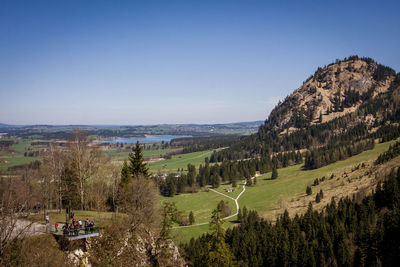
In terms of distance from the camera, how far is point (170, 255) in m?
36.0

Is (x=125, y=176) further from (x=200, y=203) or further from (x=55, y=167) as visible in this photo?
(x=200, y=203)

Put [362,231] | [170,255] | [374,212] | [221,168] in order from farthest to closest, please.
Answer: [221,168] → [374,212] → [362,231] → [170,255]

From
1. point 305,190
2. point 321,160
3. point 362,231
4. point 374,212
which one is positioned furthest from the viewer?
point 321,160

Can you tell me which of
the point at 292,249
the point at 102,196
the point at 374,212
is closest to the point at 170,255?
the point at 102,196

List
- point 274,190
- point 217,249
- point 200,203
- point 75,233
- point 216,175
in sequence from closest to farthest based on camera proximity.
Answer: point 75,233, point 217,249, point 200,203, point 274,190, point 216,175

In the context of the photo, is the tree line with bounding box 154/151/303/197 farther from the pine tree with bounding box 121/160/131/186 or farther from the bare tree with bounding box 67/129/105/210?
the bare tree with bounding box 67/129/105/210

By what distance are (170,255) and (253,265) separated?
29.4 meters

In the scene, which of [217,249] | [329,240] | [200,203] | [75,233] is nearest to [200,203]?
[200,203]

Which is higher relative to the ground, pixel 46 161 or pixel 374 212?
pixel 46 161

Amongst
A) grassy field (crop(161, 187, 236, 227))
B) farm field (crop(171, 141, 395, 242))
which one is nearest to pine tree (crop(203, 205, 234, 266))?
farm field (crop(171, 141, 395, 242))

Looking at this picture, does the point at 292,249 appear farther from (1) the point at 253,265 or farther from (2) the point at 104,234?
(2) the point at 104,234

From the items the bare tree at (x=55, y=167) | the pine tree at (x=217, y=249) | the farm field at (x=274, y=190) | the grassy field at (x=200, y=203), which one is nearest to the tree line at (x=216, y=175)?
the farm field at (x=274, y=190)

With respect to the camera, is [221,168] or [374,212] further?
[221,168]

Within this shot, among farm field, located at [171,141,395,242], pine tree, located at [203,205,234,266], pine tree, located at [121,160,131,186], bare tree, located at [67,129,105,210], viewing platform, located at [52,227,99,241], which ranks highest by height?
bare tree, located at [67,129,105,210]
